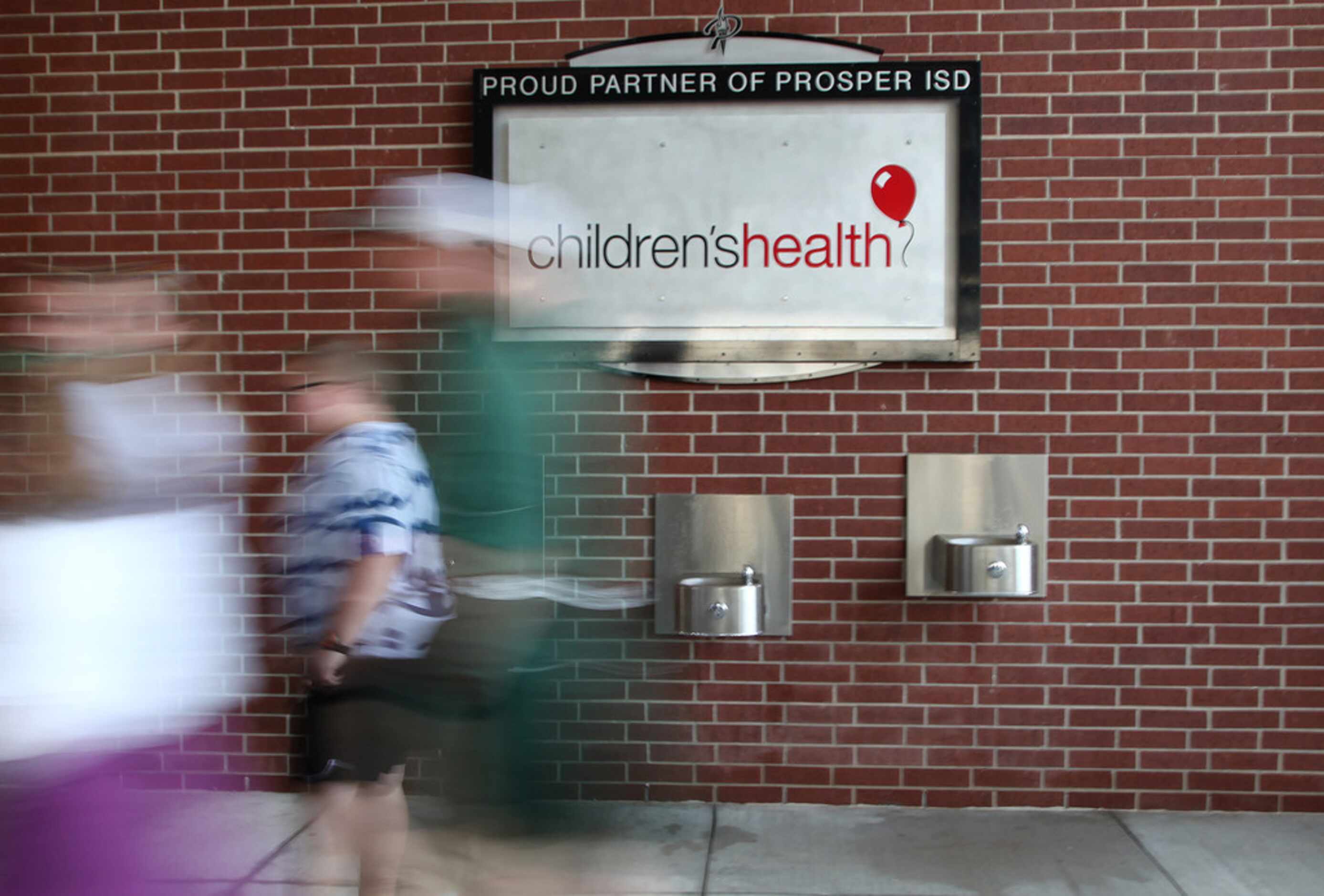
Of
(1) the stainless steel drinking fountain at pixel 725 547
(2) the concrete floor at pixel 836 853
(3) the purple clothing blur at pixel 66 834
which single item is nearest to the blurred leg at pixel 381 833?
(2) the concrete floor at pixel 836 853

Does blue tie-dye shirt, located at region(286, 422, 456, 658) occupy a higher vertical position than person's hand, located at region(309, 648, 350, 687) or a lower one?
higher

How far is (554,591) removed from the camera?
3666mm

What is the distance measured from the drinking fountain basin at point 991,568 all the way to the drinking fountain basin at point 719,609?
2.44ft

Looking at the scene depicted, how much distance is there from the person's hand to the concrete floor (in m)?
0.58

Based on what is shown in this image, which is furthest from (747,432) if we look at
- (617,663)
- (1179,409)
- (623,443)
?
(1179,409)

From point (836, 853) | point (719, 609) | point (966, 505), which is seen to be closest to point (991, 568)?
point (966, 505)

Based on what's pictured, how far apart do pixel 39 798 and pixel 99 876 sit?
0.80 ft

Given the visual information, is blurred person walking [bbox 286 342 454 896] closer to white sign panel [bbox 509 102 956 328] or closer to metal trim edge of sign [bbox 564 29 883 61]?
white sign panel [bbox 509 102 956 328]

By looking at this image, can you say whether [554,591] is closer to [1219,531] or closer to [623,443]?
[623,443]

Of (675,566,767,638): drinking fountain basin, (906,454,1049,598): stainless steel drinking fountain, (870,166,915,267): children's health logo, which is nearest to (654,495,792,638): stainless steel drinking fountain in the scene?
(675,566,767,638): drinking fountain basin

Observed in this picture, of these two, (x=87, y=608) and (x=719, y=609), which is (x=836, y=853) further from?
(x=87, y=608)

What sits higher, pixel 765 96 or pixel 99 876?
pixel 765 96

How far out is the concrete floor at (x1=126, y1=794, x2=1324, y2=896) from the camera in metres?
3.69

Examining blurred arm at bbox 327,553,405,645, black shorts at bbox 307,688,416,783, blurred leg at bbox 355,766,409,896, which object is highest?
blurred arm at bbox 327,553,405,645
